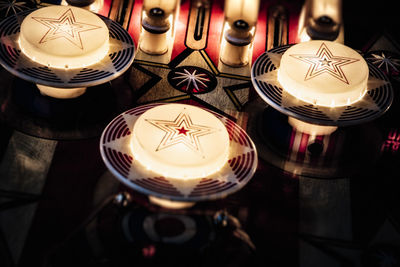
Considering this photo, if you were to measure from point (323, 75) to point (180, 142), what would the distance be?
0.87 m

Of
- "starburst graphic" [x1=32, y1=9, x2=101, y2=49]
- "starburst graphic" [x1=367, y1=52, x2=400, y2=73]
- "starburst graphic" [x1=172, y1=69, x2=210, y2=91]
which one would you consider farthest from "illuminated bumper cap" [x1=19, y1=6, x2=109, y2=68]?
"starburst graphic" [x1=367, y1=52, x2=400, y2=73]

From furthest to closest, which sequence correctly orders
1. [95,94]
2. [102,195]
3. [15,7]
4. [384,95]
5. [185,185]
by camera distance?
[15,7], [95,94], [384,95], [102,195], [185,185]

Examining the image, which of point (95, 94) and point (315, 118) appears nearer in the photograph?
point (315, 118)

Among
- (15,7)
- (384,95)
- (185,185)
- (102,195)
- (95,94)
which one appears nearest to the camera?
(185,185)

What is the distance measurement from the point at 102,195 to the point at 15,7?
5.63 feet

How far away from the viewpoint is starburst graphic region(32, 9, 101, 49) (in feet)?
9.31

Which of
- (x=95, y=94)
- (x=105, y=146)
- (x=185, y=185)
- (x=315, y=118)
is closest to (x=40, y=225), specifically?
(x=105, y=146)

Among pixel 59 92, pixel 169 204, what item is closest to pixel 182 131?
pixel 169 204

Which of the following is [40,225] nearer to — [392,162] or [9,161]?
[9,161]

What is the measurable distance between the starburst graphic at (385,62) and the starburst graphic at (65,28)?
1788mm

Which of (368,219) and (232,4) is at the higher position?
(232,4)

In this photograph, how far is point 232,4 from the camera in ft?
11.0

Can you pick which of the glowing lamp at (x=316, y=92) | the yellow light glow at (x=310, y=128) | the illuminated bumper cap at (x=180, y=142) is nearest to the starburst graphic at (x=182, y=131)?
the illuminated bumper cap at (x=180, y=142)

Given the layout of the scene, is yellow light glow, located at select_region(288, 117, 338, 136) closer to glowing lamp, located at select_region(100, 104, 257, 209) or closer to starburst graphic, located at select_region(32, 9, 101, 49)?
glowing lamp, located at select_region(100, 104, 257, 209)
